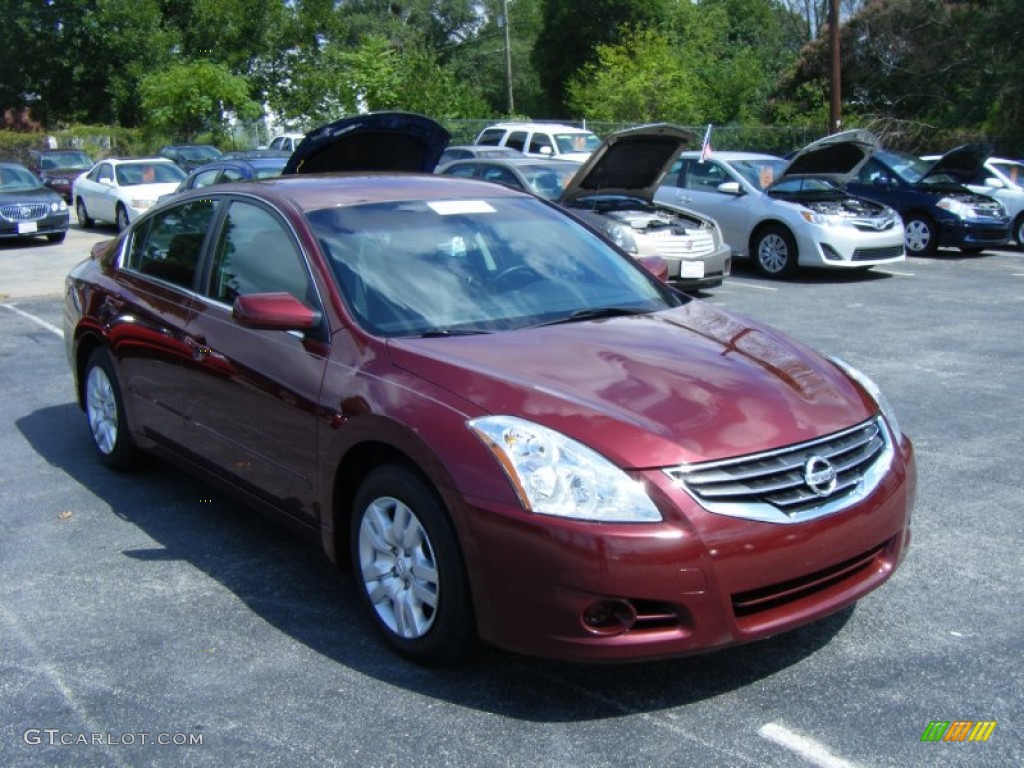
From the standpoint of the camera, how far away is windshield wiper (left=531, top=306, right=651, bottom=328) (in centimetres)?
438

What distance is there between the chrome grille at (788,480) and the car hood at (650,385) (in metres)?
0.04

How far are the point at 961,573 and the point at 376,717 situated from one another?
2446 millimetres

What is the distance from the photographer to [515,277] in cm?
464

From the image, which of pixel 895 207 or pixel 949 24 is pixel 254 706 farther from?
pixel 949 24

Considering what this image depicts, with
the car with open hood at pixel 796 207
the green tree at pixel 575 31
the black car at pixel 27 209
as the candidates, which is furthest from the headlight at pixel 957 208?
the green tree at pixel 575 31

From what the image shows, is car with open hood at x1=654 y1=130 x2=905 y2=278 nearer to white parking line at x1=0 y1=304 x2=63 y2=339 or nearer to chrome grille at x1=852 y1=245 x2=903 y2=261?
chrome grille at x1=852 y1=245 x2=903 y2=261

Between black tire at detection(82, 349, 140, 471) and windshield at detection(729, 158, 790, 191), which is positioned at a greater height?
windshield at detection(729, 158, 790, 191)

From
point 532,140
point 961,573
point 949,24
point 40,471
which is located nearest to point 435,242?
point 961,573

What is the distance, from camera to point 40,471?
6164mm

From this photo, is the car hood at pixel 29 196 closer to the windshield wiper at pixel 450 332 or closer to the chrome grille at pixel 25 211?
the chrome grille at pixel 25 211

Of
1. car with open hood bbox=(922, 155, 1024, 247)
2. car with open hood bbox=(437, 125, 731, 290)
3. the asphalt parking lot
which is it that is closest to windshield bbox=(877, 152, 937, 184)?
car with open hood bbox=(922, 155, 1024, 247)

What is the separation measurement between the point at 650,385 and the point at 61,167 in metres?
30.8

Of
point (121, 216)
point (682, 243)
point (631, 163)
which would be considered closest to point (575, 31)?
point (121, 216)

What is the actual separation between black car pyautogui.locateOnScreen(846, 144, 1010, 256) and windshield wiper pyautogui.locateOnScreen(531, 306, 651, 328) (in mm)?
12574
